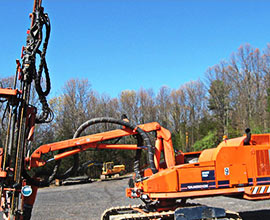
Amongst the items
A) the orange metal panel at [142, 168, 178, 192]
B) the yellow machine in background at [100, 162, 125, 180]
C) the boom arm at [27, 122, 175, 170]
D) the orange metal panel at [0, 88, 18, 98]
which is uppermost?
the orange metal panel at [0, 88, 18, 98]

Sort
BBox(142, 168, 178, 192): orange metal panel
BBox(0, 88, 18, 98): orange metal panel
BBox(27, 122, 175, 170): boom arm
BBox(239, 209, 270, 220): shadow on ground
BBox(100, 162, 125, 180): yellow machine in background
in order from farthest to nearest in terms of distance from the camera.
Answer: BBox(100, 162, 125, 180): yellow machine in background → BBox(239, 209, 270, 220): shadow on ground → BBox(27, 122, 175, 170): boom arm → BBox(142, 168, 178, 192): orange metal panel → BBox(0, 88, 18, 98): orange metal panel

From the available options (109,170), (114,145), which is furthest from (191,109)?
(114,145)

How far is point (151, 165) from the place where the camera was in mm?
7758

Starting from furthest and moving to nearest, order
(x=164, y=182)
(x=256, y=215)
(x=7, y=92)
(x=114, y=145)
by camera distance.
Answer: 1. (x=256, y=215)
2. (x=114, y=145)
3. (x=164, y=182)
4. (x=7, y=92)

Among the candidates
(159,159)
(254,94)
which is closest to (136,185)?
(159,159)

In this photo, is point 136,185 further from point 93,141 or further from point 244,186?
point 244,186

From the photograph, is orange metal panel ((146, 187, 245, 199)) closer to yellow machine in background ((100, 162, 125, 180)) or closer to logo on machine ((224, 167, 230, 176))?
logo on machine ((224, 167, 230, 176))

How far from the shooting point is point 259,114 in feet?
112

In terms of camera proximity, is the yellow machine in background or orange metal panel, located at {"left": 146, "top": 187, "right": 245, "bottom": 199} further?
the yellow machine in background

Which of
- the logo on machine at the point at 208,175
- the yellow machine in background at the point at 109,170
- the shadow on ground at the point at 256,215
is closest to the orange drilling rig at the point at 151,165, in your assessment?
the logo on machine at the point at 208,175

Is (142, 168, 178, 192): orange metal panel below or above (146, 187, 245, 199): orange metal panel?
above

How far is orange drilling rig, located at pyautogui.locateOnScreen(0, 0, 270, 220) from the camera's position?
6.46 m

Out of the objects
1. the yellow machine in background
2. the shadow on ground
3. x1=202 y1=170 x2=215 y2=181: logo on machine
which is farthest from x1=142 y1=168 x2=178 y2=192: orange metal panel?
the yellow machine in background

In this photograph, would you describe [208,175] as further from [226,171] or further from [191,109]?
[191,109]
